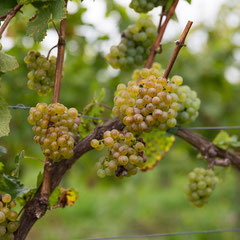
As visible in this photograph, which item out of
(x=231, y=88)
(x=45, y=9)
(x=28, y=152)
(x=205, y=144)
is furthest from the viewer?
(x=231, y=88)

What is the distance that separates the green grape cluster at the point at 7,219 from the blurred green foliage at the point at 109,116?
2.77ft

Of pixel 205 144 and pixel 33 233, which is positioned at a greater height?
pixel 205 144

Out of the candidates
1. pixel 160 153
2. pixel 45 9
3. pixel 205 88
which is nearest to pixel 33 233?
pixel 205 88

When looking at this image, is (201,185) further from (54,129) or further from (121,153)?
(54,129)

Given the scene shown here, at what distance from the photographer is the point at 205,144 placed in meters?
1.52

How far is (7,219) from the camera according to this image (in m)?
1.11

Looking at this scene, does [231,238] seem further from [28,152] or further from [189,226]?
[28,152]

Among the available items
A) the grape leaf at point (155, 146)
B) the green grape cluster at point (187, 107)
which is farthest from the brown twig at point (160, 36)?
the grape leaf at point (155, 146)

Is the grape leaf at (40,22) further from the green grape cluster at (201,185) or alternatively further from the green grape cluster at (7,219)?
the green grape cluster at (201,185)

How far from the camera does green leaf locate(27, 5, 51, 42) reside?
1.19 meters

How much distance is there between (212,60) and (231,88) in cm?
42

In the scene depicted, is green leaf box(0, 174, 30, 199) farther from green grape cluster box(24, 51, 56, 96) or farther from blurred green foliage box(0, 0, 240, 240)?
blurred green foliage box(0, 0, 240, 240)

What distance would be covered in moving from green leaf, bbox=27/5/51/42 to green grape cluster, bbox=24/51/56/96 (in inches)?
5.0

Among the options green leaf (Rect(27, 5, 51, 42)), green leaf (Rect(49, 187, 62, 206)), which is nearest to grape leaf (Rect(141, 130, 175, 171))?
green leaf (Rect(49, 187, 62, 206))
